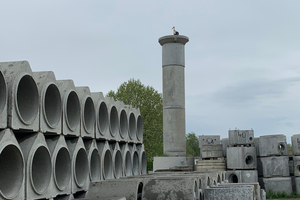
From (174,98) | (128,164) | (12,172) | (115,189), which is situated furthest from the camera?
(174,98)

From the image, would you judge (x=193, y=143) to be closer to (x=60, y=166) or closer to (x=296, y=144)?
(x=296, y=144)

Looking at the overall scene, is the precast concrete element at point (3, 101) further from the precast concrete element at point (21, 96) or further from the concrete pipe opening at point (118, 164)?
the concrete pipe opening at point (118, 164)

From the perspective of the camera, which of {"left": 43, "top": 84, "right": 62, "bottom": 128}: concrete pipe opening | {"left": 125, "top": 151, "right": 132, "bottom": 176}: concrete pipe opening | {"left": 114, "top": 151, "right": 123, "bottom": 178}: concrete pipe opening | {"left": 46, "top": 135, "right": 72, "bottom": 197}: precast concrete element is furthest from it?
{"left": 125, "top": 151, "right": 132, "bottom": 176}: concrete pipe opening

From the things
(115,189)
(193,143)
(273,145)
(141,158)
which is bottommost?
(115,189)

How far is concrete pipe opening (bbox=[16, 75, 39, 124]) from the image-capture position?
6.70 metres

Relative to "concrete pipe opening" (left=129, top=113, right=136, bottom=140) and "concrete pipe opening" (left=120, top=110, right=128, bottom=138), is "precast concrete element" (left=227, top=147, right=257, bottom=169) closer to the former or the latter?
"concrete pipe opening" (left=129, top=113, right=136, bottom=140)

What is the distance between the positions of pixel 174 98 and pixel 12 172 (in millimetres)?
16025

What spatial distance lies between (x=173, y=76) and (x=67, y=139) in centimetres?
1396

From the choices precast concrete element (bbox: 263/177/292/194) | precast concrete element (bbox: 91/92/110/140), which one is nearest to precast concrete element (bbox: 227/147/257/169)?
precast concrete element (bbox: 263/177/292/194)

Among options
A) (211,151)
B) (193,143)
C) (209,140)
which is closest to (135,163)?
(211,151)

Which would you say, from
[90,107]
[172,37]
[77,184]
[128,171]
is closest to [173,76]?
[172,37]

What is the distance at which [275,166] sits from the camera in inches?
714

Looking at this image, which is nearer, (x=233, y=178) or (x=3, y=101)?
(x=3, y=101)

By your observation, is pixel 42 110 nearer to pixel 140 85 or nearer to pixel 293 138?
pixel 293 138
